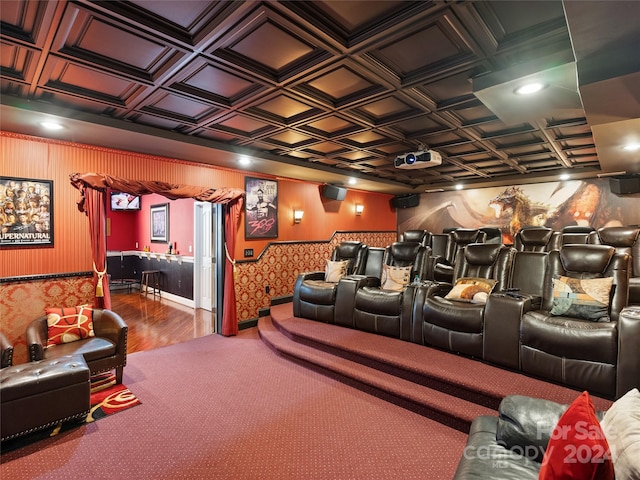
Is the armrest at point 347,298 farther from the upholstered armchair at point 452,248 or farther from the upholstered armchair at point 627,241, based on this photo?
the upholstered armchair at point 627,241

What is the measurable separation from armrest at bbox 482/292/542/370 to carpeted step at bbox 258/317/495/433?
0.56m

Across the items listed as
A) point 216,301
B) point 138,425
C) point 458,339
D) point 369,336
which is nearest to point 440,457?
point 458,339

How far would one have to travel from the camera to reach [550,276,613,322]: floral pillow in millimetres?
2807

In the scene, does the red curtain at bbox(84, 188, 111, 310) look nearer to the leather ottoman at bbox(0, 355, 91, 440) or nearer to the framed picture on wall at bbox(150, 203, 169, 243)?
the leather ottoman at bbox(0, 355, 91, 440)

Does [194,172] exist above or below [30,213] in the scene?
above

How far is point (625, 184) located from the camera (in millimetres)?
6438

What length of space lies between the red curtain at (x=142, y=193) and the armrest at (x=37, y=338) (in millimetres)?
631

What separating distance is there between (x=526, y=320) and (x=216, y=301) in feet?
13.8

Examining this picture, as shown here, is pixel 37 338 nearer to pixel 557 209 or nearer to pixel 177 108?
pixel 177 108

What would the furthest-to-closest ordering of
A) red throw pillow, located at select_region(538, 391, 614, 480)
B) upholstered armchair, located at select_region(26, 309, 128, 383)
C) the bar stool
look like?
the bar stool
upholstered armchair, located at select_region(26, 309, 128, 383)
red throw pillow, located at select_region(538, 391, 614, 480)

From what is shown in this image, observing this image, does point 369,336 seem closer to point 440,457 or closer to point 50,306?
point 440,457

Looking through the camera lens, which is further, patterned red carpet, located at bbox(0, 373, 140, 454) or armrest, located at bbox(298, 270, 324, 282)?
armrest, located at bbox(298, 270, 324, 282)

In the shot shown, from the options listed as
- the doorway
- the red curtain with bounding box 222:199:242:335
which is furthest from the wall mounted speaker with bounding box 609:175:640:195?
the doorway

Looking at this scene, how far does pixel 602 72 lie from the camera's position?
2.18 m
